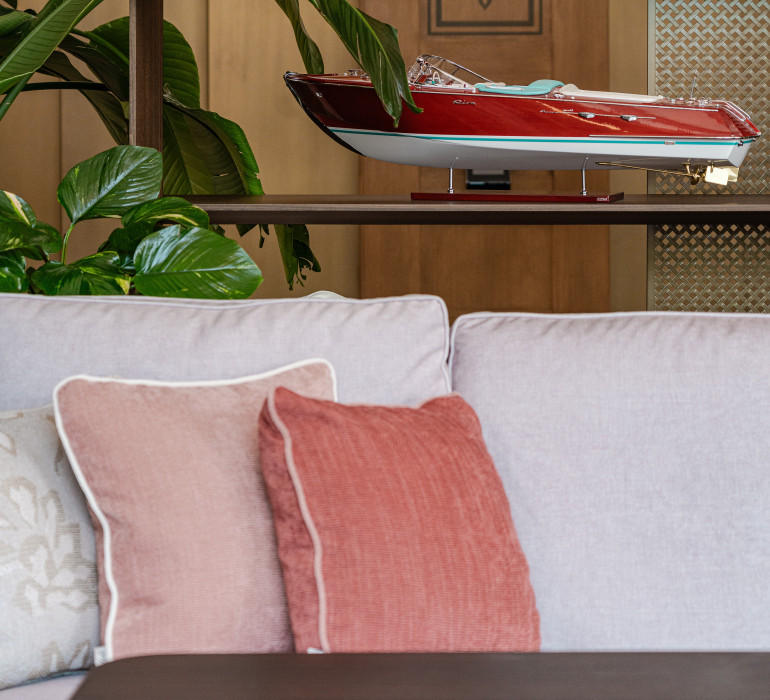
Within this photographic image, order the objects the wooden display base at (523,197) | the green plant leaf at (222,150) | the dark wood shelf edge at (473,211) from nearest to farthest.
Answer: the dark wood shelf edge at (473,211) < the wooden display base at (523,197) < the green plant leaf at (222,150)

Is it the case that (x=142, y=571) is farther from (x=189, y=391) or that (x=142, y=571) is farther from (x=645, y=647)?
(x=645, y=647)

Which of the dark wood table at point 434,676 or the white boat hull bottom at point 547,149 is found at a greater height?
the white boat hull bottom at point 547,149

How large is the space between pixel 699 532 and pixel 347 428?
17.4 inches

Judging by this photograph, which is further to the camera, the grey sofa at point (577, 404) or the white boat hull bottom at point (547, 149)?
the white boat hull bottom at point (547, 149)

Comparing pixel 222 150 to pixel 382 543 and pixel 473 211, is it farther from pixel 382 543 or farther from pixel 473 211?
pixel 382 543

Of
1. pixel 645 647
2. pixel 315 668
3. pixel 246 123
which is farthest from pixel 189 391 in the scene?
pixel 246 123

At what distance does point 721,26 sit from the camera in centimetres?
309

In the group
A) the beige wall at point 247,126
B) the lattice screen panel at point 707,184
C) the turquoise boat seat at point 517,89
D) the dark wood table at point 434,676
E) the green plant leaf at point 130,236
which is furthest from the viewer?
the beige wall at point 247,126

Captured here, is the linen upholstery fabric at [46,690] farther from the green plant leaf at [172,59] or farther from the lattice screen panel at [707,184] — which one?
the lattice screen panel at [707,184]

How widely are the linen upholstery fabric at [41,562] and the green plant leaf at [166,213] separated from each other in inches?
24.0

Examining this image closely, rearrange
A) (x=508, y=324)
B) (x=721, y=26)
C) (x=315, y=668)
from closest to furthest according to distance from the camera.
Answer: (x=315, y=668) < (x=508, y=324) < (x=721, y=26)

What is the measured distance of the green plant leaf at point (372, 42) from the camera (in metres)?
1.68

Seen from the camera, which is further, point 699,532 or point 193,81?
Answer: point 193,81

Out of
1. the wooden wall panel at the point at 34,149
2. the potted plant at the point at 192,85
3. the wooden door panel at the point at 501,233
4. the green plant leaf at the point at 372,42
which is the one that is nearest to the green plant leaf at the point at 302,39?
the potted plant at the point at 192,85
